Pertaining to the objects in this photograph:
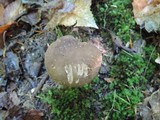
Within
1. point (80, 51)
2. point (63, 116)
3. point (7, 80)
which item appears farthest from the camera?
point (7, 80)

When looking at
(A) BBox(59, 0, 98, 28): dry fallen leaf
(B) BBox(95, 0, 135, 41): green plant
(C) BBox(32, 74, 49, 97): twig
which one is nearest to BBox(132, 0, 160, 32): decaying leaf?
(B) BBox(95, 0, 135, 41): green plant

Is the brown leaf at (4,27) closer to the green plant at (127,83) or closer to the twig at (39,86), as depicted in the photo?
the twig at (39,86)

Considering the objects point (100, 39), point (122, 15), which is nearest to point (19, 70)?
point (100, 39)

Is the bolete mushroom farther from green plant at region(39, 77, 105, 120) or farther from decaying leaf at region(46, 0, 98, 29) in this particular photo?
decaying leaf at region(46, 0, 98, 29)

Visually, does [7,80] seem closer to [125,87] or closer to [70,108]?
[70,108]

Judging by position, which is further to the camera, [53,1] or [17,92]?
[53,1]

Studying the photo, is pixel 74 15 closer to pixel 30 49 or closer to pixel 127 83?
pixel 30 49
